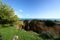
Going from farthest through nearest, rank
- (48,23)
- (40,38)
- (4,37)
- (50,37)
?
(48,23) < (50,37) < (40,38) < (4,37)

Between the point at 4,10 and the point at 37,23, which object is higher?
the point at 4,10

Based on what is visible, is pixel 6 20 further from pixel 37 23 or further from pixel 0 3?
pixel 37 23

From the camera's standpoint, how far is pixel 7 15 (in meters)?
18.8

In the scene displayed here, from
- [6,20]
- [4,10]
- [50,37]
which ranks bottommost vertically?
[50,37]

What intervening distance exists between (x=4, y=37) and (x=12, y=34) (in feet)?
4.61

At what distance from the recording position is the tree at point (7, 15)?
1850 cm

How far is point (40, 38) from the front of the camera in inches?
568

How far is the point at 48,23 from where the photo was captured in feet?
70.2

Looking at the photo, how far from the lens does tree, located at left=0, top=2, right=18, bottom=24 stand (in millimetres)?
18500

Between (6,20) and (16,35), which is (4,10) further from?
(16,35)

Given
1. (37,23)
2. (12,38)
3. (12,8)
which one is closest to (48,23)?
(37,23)

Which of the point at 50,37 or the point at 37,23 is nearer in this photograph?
the point at 50,37

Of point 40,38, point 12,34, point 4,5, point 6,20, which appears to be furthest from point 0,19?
point 40,38

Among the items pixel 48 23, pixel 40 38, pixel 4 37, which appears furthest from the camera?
pixel 48 23
